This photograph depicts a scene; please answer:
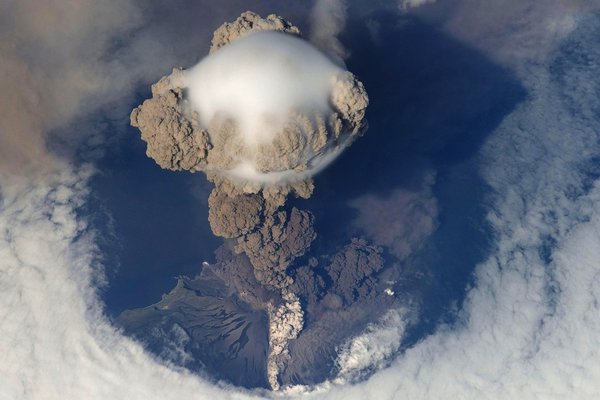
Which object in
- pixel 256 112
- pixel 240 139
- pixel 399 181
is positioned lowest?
pixel 399 181

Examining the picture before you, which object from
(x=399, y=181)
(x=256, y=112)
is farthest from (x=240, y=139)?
(x=399, y=181)

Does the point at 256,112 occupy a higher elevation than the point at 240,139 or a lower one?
higher

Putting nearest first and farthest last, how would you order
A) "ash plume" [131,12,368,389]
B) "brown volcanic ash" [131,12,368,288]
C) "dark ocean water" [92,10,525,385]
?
"ash plume" [131,12,368,389]
"brown volcanic ash" [131,12,368,288]
"dark ocean water" [92,10,525,385]

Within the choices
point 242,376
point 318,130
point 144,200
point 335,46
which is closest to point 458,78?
point 335,46

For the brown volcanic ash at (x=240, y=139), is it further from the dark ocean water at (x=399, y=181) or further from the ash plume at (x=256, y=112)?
the dark ocean water at (x=399, y=181)

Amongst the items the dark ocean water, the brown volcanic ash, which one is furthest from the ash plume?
the dark ocean water

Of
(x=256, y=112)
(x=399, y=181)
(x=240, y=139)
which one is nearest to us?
(x=256, y=112)

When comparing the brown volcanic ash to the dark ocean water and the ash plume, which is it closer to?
the ash plume

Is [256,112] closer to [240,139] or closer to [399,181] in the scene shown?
[240,139]

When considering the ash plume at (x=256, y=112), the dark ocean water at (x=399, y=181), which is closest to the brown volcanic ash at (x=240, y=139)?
the ash plume at (x=256, y=112)

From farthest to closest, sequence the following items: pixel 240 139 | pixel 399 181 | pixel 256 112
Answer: pixel 399 181 < pixel 240 139 < pixel 256 112
